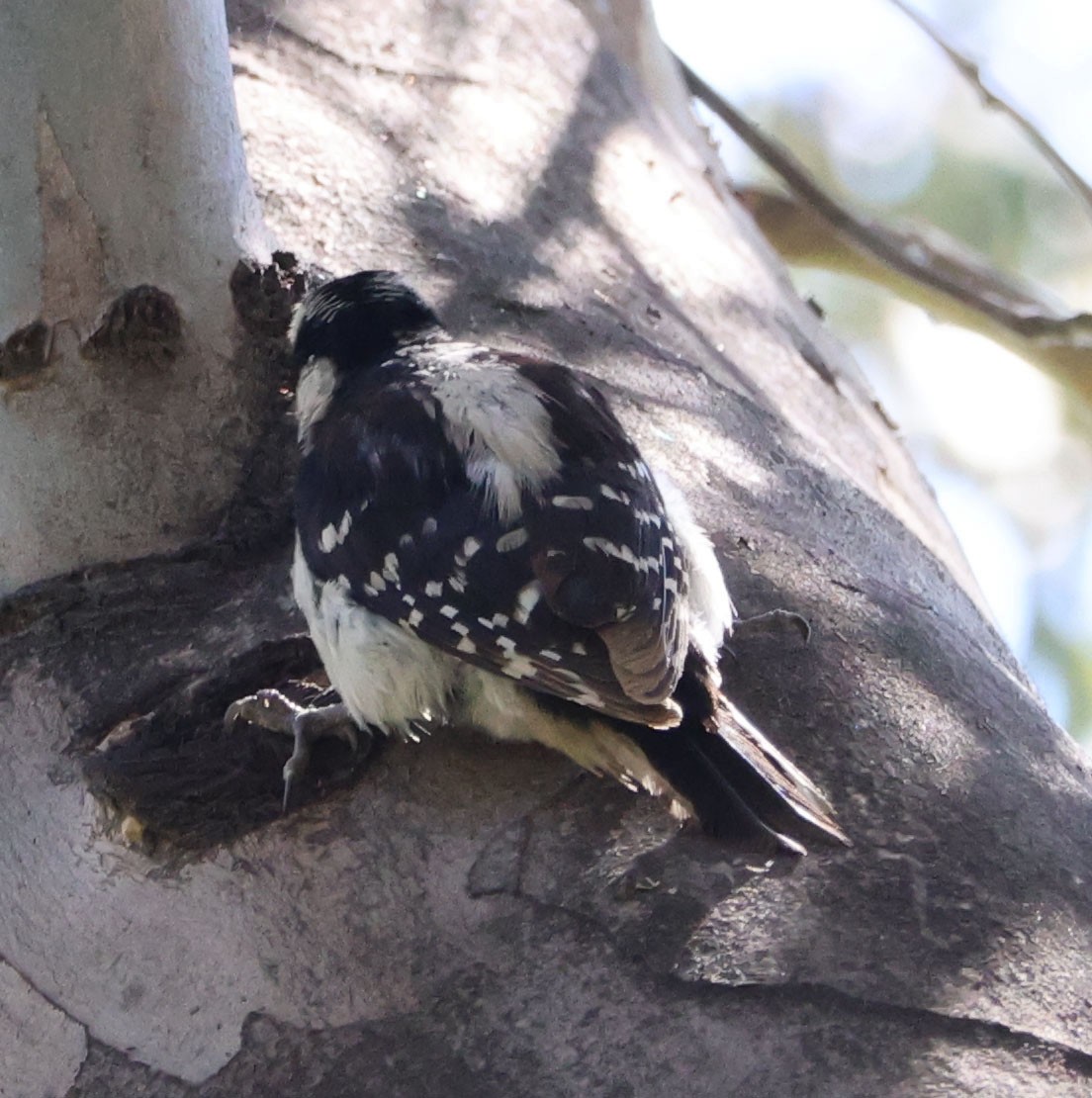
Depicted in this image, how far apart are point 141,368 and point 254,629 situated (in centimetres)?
47

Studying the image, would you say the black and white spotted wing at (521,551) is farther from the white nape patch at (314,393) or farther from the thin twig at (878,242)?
the thin twig at (878,242)

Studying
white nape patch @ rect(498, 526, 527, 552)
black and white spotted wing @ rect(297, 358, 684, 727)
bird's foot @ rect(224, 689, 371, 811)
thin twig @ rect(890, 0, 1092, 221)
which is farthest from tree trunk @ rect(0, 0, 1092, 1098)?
thin twig @ rect(890, 0, 1092, 221)

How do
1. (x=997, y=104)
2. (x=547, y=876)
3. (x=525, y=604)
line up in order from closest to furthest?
1. (x=547, y=876)
2. (x=525, y=604)
3. (x=997, y=104)

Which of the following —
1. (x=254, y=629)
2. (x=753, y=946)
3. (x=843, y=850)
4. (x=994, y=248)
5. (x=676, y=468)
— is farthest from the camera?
(x=994, y=248)

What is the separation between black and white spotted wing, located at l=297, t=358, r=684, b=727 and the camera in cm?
196

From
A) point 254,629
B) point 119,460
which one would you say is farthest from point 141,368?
point 254,629

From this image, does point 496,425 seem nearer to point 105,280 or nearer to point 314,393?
point 314,393

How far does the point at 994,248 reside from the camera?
28.2 ft

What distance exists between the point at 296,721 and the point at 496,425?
60 centimetres

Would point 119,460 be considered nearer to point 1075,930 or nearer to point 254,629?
point 254,629

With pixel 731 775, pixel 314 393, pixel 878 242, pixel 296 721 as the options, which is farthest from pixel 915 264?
pixel 296 721

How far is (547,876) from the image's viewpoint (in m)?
1.78

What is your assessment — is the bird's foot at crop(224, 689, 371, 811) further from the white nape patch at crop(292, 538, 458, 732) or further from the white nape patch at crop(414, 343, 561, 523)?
the white nape patch at crop(414, 343, 561, 523)

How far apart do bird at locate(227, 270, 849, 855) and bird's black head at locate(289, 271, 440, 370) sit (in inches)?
2.0
